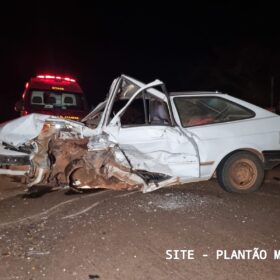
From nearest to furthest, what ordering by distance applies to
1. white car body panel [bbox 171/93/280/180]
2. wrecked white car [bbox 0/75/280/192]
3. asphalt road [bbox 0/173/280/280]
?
asphalt road [bbox 0/173/280/280]
wrecked white car [bbox 0/75/280/192]
white car body panel [bbox 171/93/280/180]

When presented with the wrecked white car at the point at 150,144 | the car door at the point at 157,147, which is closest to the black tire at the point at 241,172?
the wrecked white car at the point at 150,144

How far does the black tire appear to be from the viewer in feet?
22.2

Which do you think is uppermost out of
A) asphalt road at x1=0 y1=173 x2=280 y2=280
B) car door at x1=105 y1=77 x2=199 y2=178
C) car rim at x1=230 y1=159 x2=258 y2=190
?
car door at x1=105 y1=77 x2=199 y2=178

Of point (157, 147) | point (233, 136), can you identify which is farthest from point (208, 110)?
point (157, 147)

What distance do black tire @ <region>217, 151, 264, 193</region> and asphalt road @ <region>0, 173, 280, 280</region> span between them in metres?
0.16

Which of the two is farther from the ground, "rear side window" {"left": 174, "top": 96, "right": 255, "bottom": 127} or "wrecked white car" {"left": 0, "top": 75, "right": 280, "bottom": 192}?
"rear side window" {"left": 174, "top": 96, "right": 255, "bottom": 127}

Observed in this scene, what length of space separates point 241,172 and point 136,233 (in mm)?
2377

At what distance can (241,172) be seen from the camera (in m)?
6.80

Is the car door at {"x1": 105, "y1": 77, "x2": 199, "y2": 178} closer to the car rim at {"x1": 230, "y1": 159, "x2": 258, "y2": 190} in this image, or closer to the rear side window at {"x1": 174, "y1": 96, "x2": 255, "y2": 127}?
the rear side window at {"x1": 174, "y1": 96, "x2": 255, "y2": 127}

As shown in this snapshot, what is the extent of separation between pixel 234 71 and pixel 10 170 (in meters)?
18.8

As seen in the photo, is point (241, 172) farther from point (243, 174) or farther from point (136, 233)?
point (136, 233)

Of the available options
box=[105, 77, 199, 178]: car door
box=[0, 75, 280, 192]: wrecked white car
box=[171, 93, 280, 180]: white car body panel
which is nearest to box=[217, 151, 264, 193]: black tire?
box=[0, 75, 280, 192]: wrecked white car

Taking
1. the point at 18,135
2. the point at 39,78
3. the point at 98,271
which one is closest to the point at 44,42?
the point at 39,78

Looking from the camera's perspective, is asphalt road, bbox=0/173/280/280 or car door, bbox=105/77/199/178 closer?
asphalt road, bbox=0/173/280/280
